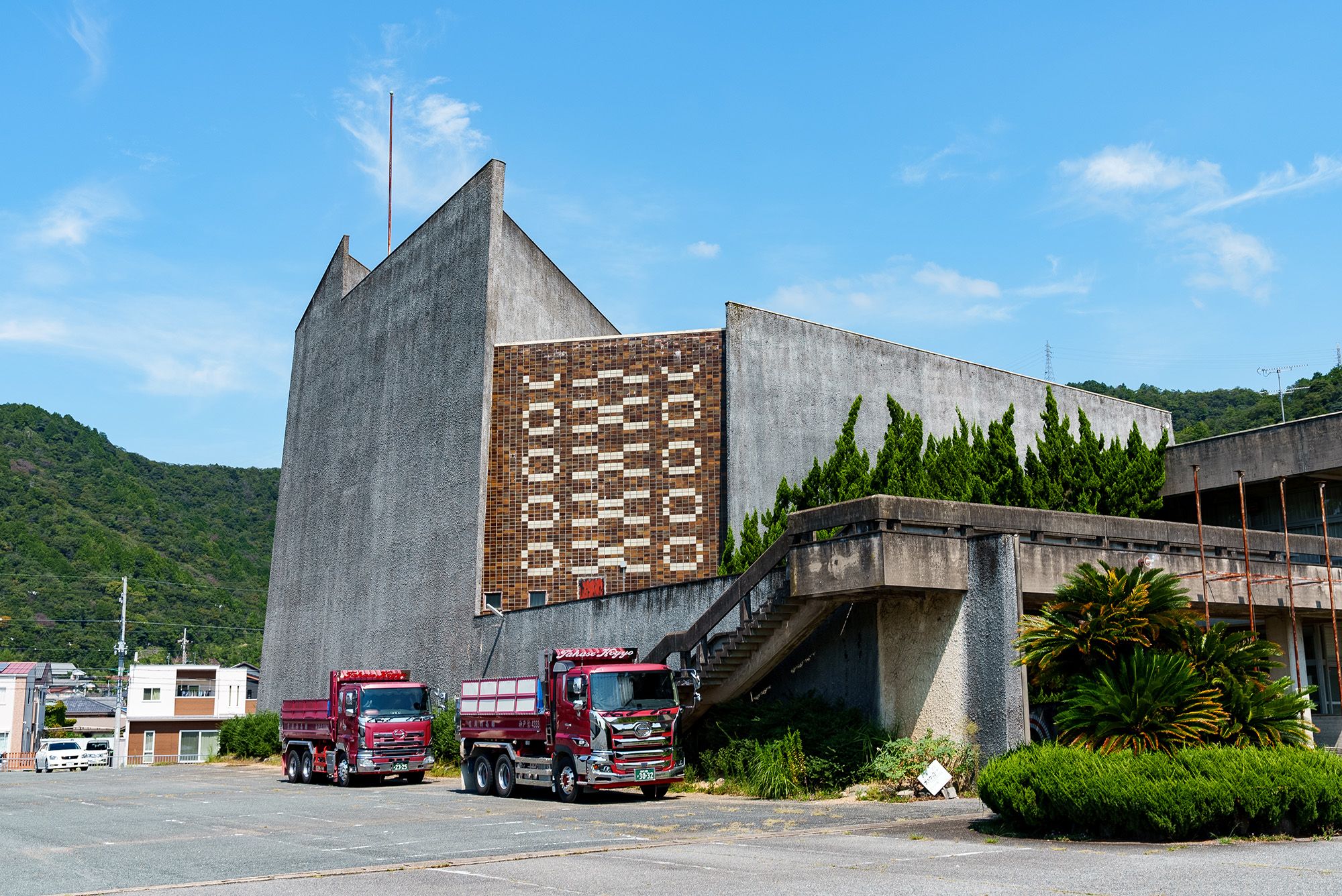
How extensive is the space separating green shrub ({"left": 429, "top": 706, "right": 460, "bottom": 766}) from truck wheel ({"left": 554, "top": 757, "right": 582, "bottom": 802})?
35.7ft

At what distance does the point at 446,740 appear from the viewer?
36094 mm

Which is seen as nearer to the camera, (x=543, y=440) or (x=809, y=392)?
(x=809, y=392)

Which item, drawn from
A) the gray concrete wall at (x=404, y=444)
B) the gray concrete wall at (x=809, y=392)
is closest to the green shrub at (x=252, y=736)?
the gray concrete wall at (x=404, y=444)

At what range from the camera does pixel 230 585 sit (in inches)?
4769

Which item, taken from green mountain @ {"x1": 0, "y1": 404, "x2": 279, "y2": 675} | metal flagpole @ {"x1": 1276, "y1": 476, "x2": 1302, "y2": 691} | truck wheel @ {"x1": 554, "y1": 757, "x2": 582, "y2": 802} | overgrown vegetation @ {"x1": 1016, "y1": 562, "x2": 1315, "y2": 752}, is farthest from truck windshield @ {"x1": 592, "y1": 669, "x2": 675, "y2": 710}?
green mountain @ {"x1": 0, "y1": 404, "x2": 279, "y2": 675}

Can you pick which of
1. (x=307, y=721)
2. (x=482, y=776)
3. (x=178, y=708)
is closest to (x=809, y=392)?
(x=482, y=776)

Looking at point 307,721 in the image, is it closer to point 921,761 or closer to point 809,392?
point 809,392

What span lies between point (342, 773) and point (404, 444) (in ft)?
45.6

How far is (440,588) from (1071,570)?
2165 cm

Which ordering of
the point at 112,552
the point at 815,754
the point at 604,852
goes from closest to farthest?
the point at 604,852 → the point at 815,754 → the point at 112,552

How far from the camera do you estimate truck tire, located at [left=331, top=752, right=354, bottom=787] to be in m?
32.0

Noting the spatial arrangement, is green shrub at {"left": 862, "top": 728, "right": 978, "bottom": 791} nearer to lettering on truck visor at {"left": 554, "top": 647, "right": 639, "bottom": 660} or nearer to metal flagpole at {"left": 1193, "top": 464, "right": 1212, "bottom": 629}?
metal flagpole at {"left": 1193, "top": 464, "right": 1212, "bottom": 629}

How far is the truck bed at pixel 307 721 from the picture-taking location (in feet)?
108

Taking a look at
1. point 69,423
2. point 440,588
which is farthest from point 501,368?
point 69,423
